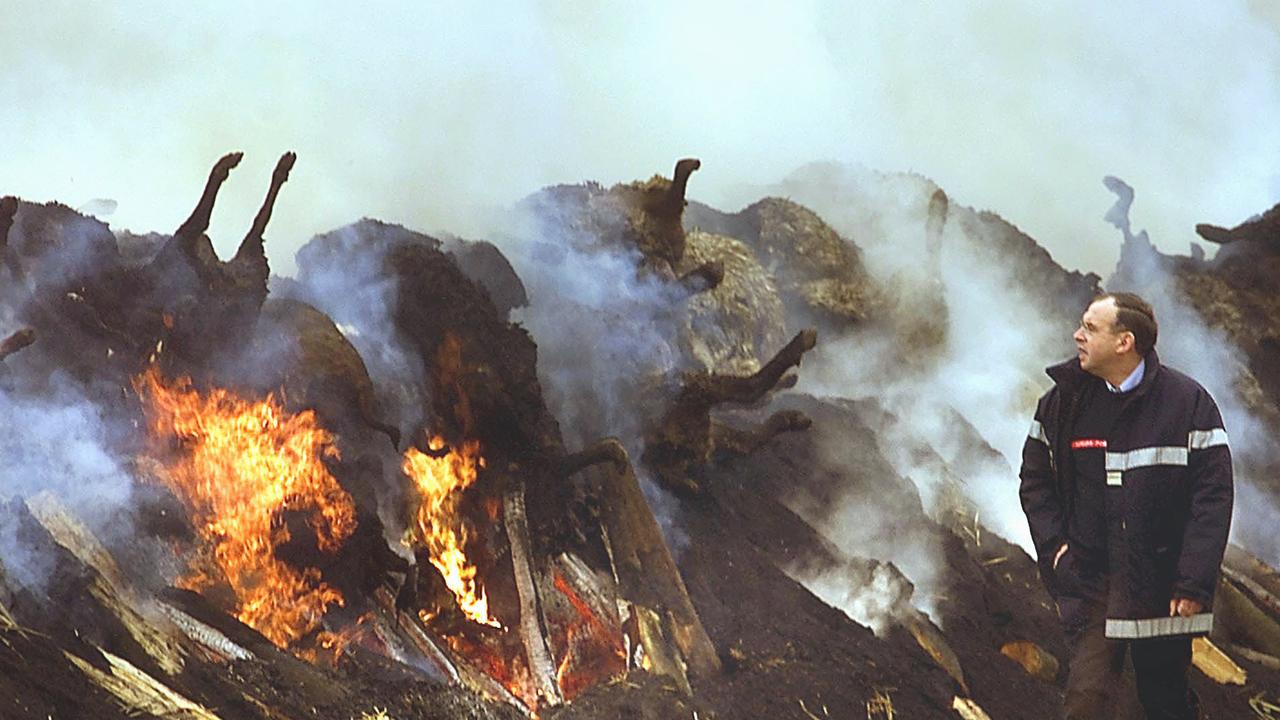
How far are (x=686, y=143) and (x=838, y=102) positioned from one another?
5.96 feet

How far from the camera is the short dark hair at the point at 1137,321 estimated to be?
15.8 ft

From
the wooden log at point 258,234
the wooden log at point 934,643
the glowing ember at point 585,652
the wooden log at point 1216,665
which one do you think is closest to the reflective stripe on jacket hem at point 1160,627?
the wooden log at point 934,643

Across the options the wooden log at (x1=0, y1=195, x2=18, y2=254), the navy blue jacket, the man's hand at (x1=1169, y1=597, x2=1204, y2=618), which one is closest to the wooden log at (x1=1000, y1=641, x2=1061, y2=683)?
the navy blue jacket

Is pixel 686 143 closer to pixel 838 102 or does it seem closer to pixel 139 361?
pixel 838 102

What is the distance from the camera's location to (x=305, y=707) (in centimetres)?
464

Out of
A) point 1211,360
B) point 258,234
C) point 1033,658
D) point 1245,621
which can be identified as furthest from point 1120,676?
point 1211,360

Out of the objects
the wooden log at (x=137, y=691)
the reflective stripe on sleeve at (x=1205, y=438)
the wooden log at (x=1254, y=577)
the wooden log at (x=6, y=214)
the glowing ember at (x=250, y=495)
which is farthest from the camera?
the wooden log at (x=1254, y=577)

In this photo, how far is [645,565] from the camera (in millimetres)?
6180

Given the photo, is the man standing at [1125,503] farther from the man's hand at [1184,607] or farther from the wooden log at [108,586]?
the wooden log at [108,586]

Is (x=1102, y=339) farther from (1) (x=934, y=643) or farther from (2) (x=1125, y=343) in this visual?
(1) (x=934, y=643)

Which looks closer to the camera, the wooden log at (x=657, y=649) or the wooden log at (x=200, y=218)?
the wooden log at (x=200, y=218)

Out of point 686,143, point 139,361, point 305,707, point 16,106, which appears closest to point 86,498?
point 139,361

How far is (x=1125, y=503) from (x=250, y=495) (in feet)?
11.3

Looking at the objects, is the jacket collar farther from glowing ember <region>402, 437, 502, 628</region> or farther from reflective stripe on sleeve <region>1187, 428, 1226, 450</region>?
glowing ember <region>402, 437, 502, 628</region>
